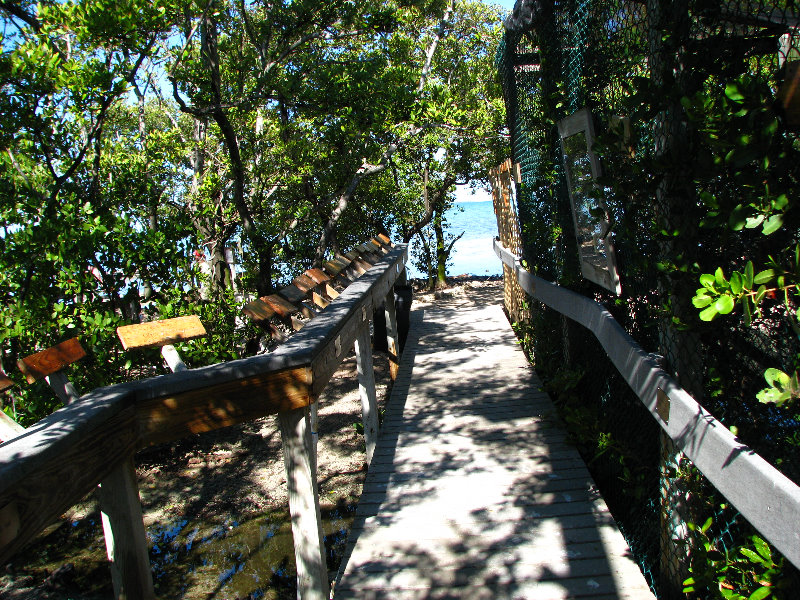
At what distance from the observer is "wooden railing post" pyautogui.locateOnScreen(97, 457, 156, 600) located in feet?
5.63

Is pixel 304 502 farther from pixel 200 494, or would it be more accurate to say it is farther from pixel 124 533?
pixel 200 494

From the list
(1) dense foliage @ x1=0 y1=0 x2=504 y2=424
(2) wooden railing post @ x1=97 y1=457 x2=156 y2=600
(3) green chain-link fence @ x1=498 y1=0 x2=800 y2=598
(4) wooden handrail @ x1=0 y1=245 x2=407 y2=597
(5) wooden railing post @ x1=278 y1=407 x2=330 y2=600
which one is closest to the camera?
(4) wooden handrail @ x1=0 y1=245 x2=407 y2=597

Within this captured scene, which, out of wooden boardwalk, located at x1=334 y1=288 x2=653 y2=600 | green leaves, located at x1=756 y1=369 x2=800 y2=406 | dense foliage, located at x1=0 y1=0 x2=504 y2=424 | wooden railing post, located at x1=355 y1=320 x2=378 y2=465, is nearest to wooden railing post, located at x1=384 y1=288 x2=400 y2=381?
wooden boardwalk, located at x1=334 y1=288 x2=653 y2=600

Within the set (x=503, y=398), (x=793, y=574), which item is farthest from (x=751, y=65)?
(x=503, y=398)

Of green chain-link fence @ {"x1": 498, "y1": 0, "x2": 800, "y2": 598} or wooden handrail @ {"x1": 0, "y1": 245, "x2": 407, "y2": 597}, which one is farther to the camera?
green chain-link fence @ {"x1": 498, "y1": 0, "x2": 800, "y2": 598}

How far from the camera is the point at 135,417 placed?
1908 millimetres

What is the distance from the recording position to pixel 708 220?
1.72 m

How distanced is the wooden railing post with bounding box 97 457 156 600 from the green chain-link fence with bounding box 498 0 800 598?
1.72m

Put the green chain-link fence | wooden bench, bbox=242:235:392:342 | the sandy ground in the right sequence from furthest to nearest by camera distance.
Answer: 1. the sandy ground
2. wooden bench, bbox=242:235:392:342
3. the green chain-link fence

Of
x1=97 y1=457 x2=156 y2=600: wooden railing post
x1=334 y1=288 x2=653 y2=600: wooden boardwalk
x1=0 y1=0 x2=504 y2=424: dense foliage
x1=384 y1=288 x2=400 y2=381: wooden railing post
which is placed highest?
x1=0 y1=0 x2=504 y2=424: dense foliage

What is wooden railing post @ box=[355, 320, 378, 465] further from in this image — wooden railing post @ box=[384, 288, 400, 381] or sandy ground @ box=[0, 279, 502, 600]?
wooden railing post @ box=[384, 288, 400, 381]

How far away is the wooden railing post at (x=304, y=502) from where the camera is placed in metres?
2.38

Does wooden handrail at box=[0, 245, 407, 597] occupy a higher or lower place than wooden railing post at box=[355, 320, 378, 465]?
higher

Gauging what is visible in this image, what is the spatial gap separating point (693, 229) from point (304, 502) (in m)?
1.83
